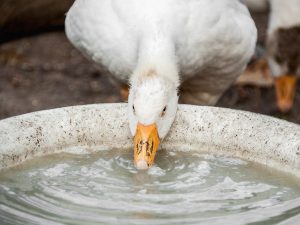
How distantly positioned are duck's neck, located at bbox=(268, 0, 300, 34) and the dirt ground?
66cm

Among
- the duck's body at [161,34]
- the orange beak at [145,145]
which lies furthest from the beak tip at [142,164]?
the duck's body at [161,34]

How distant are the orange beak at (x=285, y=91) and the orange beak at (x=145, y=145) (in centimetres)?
292

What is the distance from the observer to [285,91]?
5.60 m

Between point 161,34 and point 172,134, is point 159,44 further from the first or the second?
point 172,134

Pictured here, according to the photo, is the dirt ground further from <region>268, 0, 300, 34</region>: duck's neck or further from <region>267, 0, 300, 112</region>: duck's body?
<region>268, 0, 300, 34</region>: duck's neck

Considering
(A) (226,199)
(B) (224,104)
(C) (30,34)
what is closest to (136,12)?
(A) (226,199)

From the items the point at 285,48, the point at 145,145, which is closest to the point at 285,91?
the point at 285,48

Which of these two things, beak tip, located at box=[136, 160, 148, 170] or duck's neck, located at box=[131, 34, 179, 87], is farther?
duck's neck, located at box=[131, 34, 179, 87]

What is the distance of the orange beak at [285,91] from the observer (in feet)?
18.3

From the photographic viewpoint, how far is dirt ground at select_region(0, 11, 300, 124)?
5.80 m

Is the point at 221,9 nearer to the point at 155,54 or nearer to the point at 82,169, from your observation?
the point at 155,54

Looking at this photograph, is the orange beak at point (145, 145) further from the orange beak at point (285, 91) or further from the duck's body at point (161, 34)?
the orange beak at point (285, 91)

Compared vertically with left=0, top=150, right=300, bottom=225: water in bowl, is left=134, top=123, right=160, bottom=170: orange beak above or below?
above

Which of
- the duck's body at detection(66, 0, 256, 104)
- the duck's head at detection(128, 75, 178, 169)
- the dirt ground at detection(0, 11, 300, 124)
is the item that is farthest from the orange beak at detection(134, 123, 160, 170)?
the dirt ground at detection(0, 11, 300, 124)
